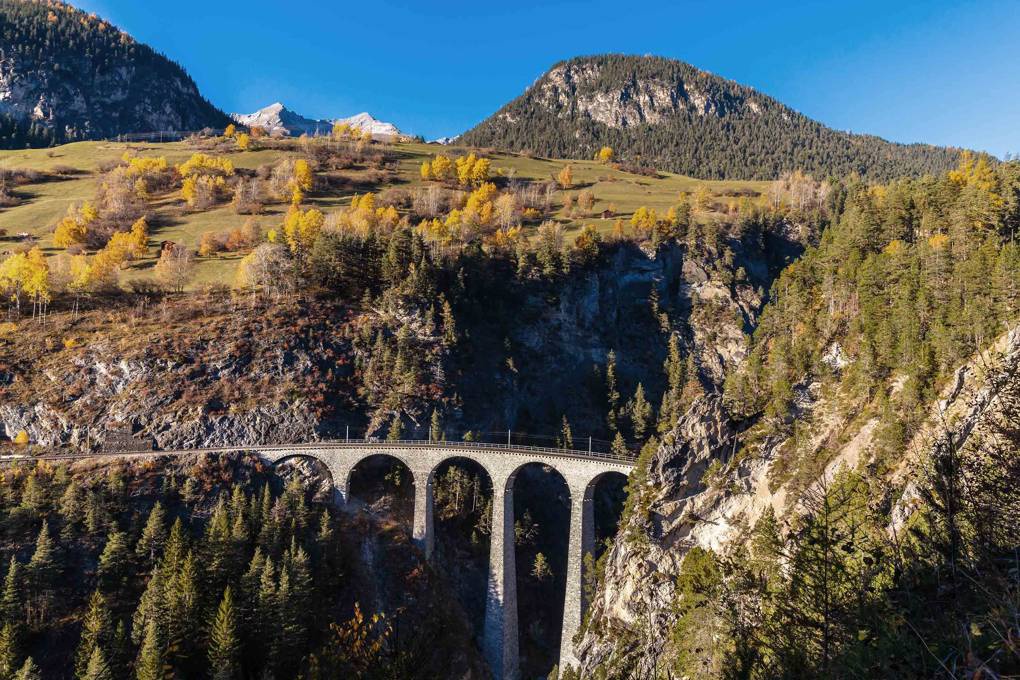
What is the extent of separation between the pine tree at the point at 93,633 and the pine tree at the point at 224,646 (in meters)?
6.98

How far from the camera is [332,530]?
54.3 meters

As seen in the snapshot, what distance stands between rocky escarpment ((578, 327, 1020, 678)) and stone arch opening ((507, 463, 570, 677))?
41.2ft

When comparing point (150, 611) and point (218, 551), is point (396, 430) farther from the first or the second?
point (150, 611)

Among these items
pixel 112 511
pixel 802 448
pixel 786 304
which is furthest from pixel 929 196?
pixel 112 511

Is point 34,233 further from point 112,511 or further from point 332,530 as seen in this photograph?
point 332,530

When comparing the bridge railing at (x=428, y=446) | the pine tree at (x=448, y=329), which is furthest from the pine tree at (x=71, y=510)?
the pine tree at (x=448, y=329)

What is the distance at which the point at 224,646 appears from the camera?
125ft

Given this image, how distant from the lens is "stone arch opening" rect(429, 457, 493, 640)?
5891 cm

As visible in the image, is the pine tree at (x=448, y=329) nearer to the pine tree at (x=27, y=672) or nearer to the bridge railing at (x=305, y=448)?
the bridge railing at (x=305, y=448)

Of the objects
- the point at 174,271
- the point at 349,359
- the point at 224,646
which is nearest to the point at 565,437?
the point at 349,359

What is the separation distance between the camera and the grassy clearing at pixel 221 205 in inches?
4035

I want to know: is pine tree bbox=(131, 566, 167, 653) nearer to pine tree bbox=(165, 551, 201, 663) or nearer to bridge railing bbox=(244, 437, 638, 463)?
pine tree bbox=(165, 551, 201, 663)

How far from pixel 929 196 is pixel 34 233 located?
451 ft

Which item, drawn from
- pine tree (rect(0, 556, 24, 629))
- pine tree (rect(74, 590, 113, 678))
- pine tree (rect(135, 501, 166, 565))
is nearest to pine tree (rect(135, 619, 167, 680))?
pine tree (rect(74, 590, 113, 678))
